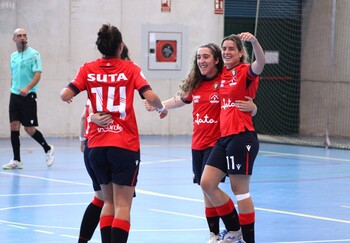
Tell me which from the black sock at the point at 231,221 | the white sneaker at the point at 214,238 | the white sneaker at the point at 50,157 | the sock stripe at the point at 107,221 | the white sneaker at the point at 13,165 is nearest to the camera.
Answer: the sock stripe at the point at 107,221

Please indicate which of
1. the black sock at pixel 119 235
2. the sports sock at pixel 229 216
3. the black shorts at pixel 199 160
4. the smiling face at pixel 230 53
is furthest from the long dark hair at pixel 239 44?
the black sock at pixel 119 235

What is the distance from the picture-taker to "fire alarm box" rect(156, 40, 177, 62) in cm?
2042

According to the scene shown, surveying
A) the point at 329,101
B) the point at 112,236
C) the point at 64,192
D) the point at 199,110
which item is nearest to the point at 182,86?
the point at 199,110

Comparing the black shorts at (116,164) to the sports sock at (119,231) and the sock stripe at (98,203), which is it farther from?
the sock stripe at (98,203)

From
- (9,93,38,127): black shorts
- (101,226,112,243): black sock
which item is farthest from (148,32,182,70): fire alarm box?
(101,226,112,243): black sock

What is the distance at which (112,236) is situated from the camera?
22.0 feet

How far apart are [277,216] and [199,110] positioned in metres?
2.22

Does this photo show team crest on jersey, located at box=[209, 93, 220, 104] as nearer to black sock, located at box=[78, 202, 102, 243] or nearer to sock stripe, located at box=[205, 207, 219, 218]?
sock stripe, located at box=[205, 207, 219, 218]

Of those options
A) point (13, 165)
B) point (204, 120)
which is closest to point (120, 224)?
point (204, 120)

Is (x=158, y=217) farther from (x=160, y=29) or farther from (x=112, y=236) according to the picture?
(x=160, y=29)

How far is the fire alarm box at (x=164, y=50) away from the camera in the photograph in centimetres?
2038

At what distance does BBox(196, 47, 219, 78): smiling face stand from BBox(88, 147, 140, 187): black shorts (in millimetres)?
1466

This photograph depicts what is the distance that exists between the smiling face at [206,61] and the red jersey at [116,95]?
4.23 ft

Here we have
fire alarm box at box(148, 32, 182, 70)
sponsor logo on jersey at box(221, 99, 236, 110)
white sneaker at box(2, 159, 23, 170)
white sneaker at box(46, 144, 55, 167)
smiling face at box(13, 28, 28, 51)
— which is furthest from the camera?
fire alarm box at box(148, 32, 182, 70)
